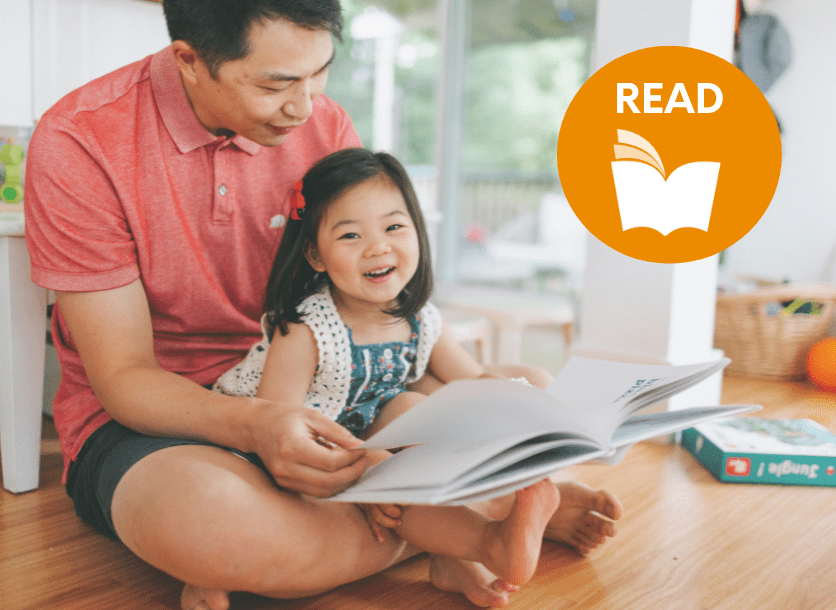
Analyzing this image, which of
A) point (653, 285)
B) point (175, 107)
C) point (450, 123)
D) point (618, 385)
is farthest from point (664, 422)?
point (450, 123)

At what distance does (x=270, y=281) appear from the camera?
3.53 ft

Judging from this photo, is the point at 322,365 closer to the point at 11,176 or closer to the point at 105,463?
the point at 105,463

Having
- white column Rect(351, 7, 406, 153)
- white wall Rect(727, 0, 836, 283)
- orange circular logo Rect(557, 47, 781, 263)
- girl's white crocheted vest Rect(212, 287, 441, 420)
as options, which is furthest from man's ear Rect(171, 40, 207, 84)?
white column Rect(351, 7, 406, 153)

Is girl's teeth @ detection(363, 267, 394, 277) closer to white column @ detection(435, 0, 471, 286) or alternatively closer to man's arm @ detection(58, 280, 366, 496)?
man's arm @ detection(58, 280, 366, 496)

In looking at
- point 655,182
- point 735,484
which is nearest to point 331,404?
point 735,484

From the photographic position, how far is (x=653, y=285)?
65.6 inches

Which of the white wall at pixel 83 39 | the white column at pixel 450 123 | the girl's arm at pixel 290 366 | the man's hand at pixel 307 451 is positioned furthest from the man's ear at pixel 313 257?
A: the white column at pixel 450 123

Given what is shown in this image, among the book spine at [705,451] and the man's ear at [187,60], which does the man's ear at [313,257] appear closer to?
the man's ear at [187,60]

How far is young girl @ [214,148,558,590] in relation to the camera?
1040 millimetres

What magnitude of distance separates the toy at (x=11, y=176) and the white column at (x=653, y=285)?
132cm

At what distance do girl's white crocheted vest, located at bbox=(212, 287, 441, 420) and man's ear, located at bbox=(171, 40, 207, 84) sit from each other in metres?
0.36

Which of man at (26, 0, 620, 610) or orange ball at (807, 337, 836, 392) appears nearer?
man at (26, 0, 620, 610)

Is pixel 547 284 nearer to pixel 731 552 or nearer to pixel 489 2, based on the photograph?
pixel 489 2

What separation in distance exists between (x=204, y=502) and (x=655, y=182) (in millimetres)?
1388
